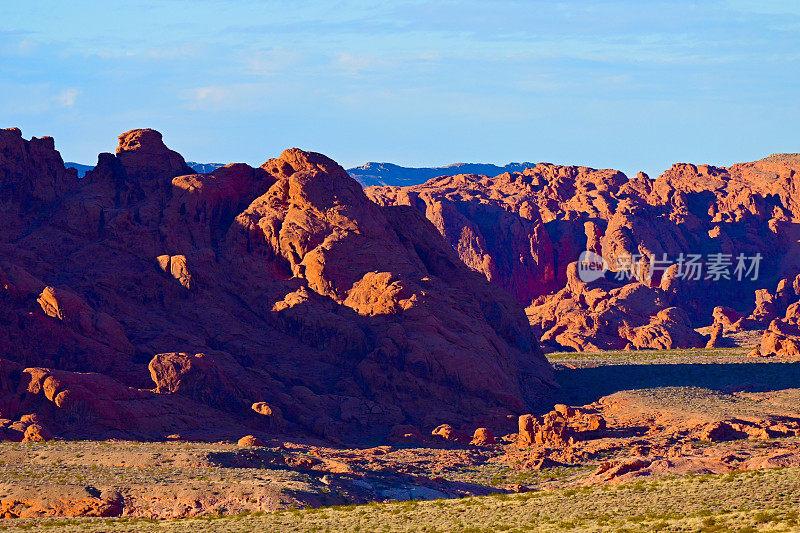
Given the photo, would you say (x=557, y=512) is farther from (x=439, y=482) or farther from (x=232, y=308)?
(x=232, y=308)

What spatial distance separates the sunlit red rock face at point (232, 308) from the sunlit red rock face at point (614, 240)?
45.1 meters

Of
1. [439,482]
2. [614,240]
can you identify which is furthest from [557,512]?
[614,240]

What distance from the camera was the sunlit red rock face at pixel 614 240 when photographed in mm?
136500

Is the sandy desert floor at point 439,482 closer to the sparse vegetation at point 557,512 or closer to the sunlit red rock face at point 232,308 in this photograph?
the sparse vegetation at point 557,512

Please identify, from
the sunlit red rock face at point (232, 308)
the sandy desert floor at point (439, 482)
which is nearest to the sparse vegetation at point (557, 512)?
the sandy desert floor at point (439, 482)

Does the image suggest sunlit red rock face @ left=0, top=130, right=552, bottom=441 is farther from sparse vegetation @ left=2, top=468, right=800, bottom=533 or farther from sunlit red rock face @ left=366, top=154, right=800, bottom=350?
sunlit red rock face @ left=366, top=154, right=800, bottom=350

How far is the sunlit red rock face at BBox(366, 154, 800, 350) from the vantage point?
136 metres

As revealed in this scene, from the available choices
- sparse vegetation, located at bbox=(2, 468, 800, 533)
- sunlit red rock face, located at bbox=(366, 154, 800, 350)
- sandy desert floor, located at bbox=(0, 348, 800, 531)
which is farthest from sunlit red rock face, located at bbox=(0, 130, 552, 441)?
sunlit red rock face, located at bbox=(366, 154, 800, 350)

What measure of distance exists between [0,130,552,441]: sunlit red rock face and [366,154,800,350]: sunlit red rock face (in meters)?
45.1

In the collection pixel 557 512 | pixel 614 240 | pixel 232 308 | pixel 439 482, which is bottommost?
pixel 439 482

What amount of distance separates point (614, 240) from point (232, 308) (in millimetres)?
88878

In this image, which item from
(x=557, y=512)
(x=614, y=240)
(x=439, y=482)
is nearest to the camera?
(x=557, y=512)

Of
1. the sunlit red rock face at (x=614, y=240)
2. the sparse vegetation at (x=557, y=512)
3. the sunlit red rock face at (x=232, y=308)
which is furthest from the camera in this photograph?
the sunlit red rock face at (x=614, y=240)

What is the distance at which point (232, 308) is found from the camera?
80.4 metres
